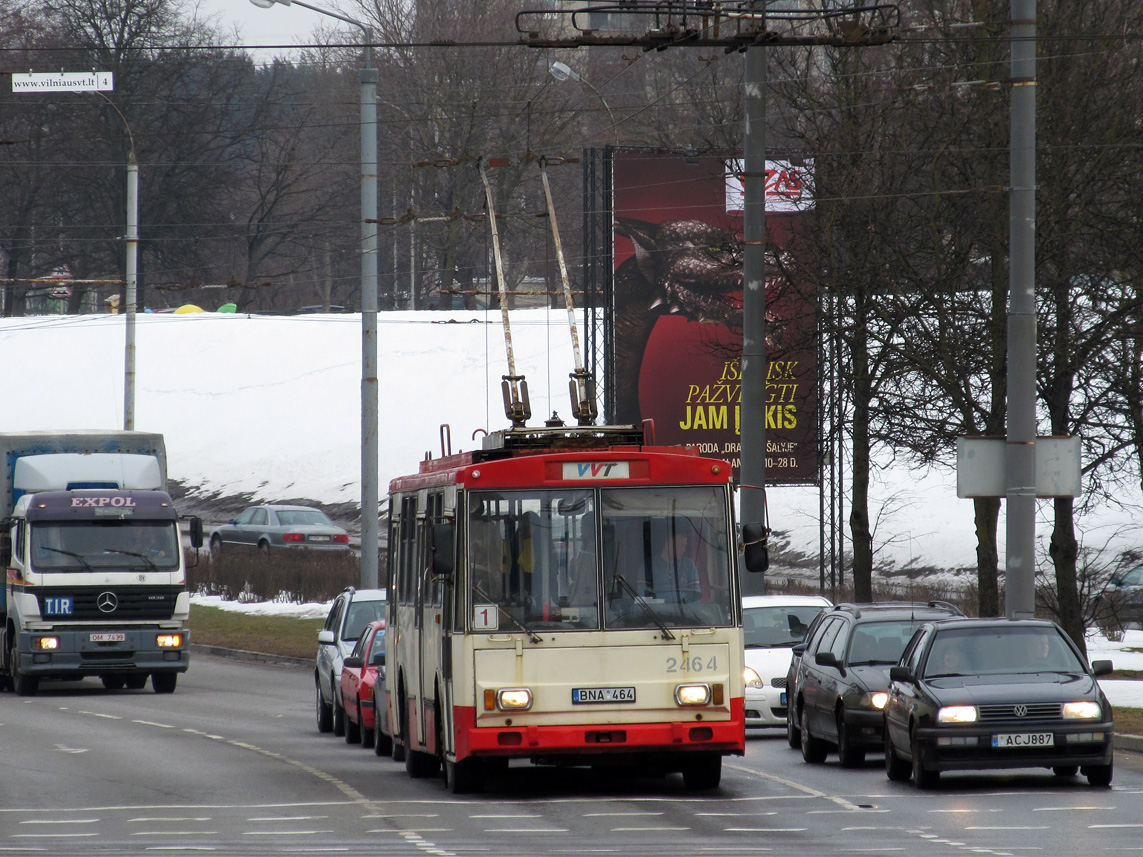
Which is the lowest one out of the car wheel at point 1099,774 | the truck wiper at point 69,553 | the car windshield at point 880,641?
the car wheel at point 1099,774

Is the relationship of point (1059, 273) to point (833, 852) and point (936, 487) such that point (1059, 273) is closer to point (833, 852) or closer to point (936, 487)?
point (833, 852)

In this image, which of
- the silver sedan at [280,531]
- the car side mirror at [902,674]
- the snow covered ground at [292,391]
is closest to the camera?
the car side mirror at [902,674]

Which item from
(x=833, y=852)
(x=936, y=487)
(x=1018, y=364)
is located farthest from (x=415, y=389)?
(x=833, y=852)

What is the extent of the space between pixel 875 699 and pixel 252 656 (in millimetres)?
19179

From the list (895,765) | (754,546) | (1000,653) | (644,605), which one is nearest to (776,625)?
(895,765)

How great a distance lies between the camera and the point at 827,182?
2644 centimetres

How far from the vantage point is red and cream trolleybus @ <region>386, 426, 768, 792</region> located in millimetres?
14039

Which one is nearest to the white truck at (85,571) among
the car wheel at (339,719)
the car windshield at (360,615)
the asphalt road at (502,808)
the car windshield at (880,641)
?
the car windshield at (360,615)

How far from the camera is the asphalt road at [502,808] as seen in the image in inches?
454

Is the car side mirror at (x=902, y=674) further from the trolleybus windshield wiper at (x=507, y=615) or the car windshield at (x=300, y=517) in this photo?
the car windshield at (x=300, y=517)

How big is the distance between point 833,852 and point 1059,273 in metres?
13.4

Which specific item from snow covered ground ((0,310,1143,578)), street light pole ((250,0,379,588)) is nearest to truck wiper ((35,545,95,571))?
street light pole ((250,0,379,588))

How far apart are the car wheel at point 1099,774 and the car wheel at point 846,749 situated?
102 inches

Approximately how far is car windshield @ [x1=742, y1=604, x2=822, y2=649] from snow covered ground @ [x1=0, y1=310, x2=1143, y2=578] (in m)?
28.2
